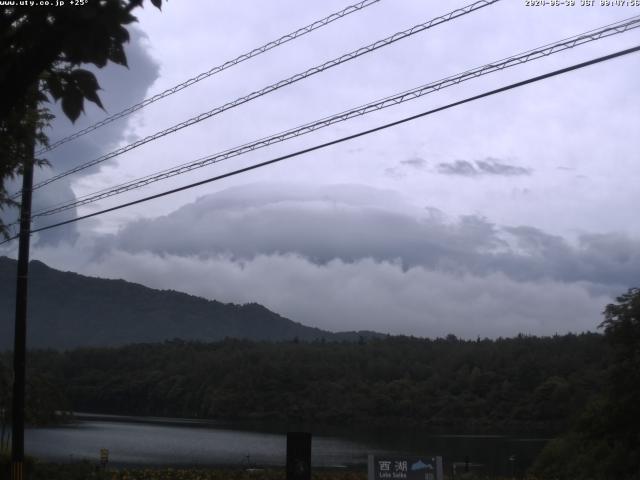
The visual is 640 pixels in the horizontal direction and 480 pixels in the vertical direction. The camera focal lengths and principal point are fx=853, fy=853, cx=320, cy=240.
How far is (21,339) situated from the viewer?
19.2m

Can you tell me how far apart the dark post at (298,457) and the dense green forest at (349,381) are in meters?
72.2

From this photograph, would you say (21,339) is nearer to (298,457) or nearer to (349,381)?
(298,457)

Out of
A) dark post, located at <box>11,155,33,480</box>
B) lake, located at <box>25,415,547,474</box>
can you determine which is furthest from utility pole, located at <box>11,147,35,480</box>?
lake, located at <box>25,415,547,474</box>

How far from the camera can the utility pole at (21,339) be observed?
59.2 ft

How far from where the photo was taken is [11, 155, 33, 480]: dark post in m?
18.0

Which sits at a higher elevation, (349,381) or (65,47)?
(65,47)

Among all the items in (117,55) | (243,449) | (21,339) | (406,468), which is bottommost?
(243,449)

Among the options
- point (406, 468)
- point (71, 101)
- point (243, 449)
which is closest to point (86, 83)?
point (71, 101)

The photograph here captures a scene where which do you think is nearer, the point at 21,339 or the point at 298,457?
the point at 298,457

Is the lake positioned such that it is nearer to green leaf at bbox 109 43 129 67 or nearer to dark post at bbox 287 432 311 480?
dark post at bbox 287 432 311 480

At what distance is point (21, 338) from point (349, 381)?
294 ft

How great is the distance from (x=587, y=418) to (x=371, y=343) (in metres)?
107

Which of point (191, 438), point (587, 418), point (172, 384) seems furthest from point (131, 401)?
point (587, 418)

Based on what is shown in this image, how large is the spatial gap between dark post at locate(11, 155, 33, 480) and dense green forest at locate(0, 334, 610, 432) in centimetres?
6859
